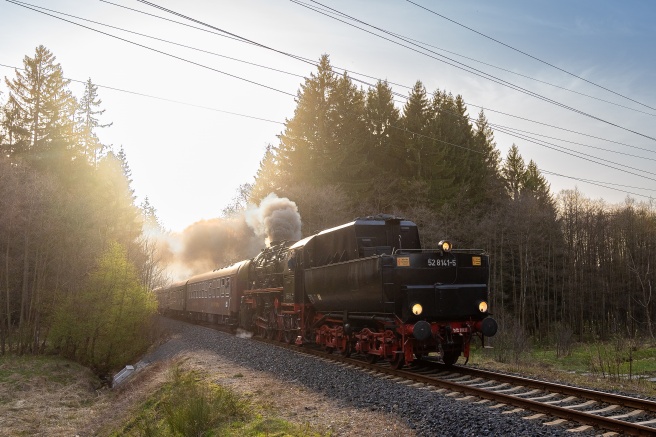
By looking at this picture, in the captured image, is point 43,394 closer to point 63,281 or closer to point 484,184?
point 63,281

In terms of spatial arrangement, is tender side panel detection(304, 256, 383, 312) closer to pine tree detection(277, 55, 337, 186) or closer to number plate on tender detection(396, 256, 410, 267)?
number plate on tender detection(396, 256, 410, 267)

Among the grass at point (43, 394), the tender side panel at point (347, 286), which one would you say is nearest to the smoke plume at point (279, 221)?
the tender side panel at point (347, 286)

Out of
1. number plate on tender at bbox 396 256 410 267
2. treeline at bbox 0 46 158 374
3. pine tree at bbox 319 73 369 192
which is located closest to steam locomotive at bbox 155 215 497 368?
number plate on tender at bbox 396 256 410 267

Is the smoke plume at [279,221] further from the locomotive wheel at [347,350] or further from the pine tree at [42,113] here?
the pine tree at [42,113]

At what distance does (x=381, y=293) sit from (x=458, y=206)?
34982mm

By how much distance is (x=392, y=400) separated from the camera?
893 cm

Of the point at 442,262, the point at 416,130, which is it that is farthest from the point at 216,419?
the point at 416,130

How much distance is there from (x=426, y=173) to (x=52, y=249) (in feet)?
94.8

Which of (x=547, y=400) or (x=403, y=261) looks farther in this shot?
(x=403, y=261)

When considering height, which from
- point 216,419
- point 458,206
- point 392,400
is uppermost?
point 458,206

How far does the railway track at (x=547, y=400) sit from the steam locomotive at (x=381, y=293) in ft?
2.24

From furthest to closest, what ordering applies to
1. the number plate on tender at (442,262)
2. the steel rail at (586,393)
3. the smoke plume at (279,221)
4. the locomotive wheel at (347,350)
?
the smoke plume at (279,221)
the locomotive wheel at (347,350)
the number plate on tender at (442,262)
the steel rail at (586,393)

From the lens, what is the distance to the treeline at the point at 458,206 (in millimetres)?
41938

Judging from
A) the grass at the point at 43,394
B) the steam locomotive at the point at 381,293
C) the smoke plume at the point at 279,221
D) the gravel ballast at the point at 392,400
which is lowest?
the grass at the point at 43,394
